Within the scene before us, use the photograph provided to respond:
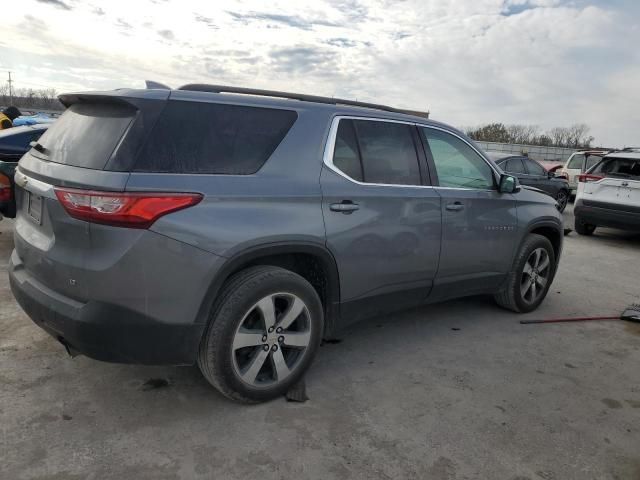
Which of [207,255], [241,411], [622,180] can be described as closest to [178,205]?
[207,255]

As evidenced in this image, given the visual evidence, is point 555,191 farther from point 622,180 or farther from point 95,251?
point 95,251

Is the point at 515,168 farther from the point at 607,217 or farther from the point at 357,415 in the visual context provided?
the point at 357,415

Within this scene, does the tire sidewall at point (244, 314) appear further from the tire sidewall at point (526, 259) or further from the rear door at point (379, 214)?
the tire sidewall at point (526, 259)

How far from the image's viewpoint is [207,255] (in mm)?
2645

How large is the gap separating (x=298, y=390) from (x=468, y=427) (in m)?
1.06

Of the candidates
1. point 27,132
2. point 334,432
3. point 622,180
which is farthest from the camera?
point 622,180

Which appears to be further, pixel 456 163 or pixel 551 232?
pixel 551 232

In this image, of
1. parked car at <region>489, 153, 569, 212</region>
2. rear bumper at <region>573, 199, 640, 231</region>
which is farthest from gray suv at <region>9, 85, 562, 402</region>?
parked car at <region>489, 153, 569, 212</region>

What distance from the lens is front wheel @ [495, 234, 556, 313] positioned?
4883 millimetres

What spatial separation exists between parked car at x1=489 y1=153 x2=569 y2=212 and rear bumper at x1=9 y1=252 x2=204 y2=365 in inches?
389

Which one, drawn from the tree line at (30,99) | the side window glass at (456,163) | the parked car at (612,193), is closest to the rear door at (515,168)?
the parked car at (612,193)

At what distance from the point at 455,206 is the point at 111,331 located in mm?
2696

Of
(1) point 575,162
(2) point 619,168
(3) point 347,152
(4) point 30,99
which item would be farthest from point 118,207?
(4) point 30,99

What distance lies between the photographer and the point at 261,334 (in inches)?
118
